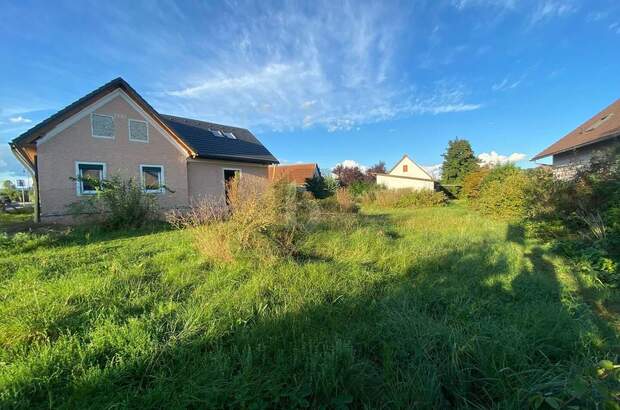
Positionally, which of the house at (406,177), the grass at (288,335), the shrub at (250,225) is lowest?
the grass at (288,335)

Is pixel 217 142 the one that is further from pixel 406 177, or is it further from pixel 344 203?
pixel 406 177

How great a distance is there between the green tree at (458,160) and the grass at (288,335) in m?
37.3

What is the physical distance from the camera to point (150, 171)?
492 inches

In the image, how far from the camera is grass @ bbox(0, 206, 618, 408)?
189cm

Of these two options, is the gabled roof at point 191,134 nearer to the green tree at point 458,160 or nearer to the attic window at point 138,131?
the attic window at point 138,131

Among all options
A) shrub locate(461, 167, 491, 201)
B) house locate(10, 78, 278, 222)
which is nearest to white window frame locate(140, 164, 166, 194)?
house locate(10, 78, 278, 222)

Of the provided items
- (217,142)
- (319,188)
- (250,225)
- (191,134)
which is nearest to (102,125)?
(191,134)

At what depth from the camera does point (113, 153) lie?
1132 centimetres

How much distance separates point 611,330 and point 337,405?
10.2 ft

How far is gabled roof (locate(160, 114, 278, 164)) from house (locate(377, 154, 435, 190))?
16454 mm

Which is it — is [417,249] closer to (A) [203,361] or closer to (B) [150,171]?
(A) [203,361]

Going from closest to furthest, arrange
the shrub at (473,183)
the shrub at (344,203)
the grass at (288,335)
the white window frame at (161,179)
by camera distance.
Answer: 1. the grass at (288,335)
2. the white window frame at (161,179)
3. the shrub at (344,203)
4. the shrub at (473,183)

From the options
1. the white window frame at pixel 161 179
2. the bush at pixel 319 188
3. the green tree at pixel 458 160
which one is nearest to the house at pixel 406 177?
the green tree at pixel 458 160

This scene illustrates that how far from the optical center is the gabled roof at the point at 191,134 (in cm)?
980
